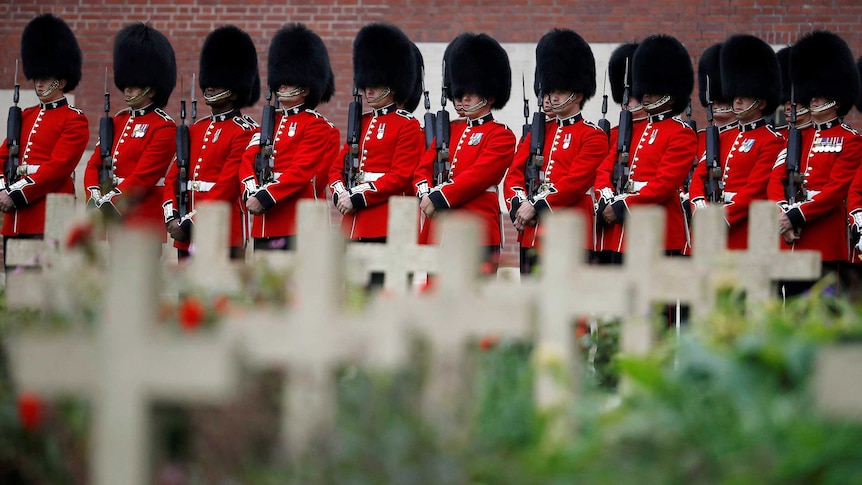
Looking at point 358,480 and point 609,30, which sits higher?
point 609,30

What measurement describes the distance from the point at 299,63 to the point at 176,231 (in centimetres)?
133

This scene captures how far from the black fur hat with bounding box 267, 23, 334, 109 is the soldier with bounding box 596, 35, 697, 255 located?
6.44 feet

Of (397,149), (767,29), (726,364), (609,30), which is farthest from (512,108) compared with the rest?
(726,364)

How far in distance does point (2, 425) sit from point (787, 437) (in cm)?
165

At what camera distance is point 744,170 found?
7.46 metres

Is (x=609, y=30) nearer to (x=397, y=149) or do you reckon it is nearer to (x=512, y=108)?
(x=512, y=108)

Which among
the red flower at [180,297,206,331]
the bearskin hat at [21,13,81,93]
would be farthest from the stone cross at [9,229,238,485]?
the bearskin hat at [21,13,81,93]

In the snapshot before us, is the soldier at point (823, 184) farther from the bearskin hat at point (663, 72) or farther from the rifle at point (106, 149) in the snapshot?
the rifle at point (106, 149)

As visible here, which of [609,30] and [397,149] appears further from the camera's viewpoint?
[609,30]

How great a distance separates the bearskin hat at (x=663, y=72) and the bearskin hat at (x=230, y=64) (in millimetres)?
A: 2470

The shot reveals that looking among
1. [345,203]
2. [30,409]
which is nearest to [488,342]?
[30,409]

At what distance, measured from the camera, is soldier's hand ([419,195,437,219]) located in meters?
7.17

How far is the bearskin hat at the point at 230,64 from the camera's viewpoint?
816cm

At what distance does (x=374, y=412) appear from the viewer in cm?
250
